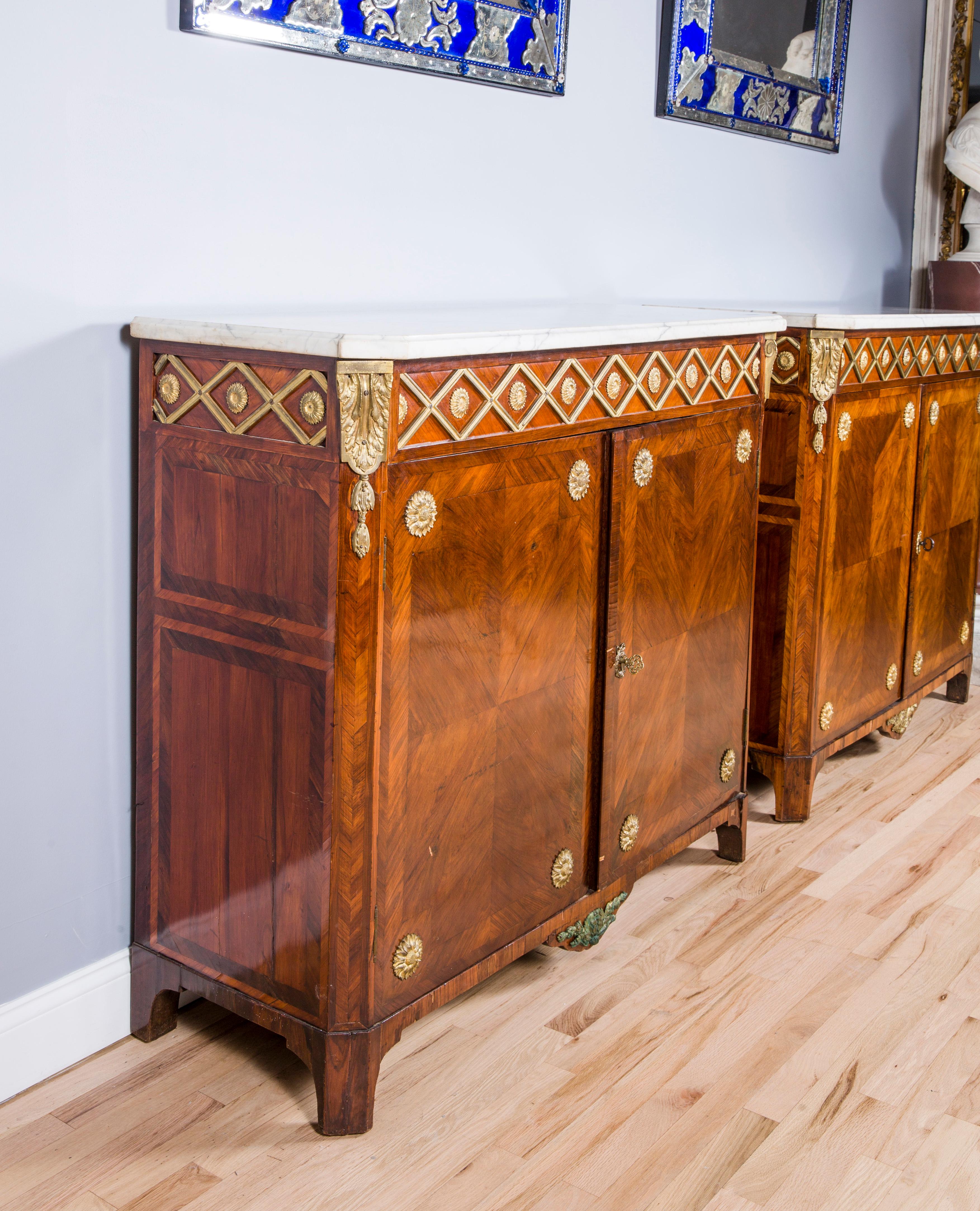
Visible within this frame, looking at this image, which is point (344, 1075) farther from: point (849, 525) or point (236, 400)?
point (849, 525)

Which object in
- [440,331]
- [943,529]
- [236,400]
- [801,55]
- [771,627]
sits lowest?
[771,627]

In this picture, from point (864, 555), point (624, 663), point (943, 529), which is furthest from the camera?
point (943, 529)

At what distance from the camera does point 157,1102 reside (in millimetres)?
1975

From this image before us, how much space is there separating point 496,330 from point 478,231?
922 millimetres

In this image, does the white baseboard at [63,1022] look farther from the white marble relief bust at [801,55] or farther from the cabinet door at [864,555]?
the white marble relief bust at [801,55]

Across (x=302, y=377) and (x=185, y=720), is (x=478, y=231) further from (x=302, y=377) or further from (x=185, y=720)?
(x=185, y=720)

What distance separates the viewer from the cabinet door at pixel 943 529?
3488mm

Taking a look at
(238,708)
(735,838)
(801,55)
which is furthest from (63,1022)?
(801,55)

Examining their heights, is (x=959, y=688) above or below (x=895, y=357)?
below

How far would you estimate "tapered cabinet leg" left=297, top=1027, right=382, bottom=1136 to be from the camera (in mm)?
1866

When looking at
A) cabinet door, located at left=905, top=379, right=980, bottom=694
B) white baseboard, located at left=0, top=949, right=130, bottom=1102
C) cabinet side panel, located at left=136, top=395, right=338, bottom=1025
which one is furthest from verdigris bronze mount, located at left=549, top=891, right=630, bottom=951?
cabinet door, located at left=905, top=379, right=980, bottom=694

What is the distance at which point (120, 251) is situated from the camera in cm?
193

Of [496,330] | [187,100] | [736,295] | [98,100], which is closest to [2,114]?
[98,100]

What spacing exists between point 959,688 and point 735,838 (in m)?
1.64
